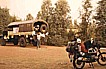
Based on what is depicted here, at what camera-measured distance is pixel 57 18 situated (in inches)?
1353

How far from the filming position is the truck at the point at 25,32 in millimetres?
25906

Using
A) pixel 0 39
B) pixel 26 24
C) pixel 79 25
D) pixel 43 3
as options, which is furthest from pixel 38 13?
pixel 26 24

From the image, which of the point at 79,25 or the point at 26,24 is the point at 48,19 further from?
the point at 26,24

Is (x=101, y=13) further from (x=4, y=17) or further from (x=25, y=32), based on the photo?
(x=4, y=17)

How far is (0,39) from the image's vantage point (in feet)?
99.4

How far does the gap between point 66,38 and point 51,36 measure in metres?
2.04

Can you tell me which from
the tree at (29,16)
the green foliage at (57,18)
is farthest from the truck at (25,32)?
the tree at (29,16)

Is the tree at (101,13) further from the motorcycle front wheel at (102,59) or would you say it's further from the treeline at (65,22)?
the motorcycle front wheel at (102,59)

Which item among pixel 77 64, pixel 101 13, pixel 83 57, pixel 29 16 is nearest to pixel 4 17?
pixel 29 16

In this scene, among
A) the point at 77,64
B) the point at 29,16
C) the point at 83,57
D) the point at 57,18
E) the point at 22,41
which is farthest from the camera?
the point at 29,16

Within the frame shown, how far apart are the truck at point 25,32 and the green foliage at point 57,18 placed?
180 inches

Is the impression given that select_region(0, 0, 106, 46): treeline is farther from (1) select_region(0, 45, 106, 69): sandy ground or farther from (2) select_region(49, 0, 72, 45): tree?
(1) select_region(0, 45, 106, 69): sandy ground

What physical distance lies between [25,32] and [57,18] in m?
8.89

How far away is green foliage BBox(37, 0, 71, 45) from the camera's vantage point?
33.5 metres
